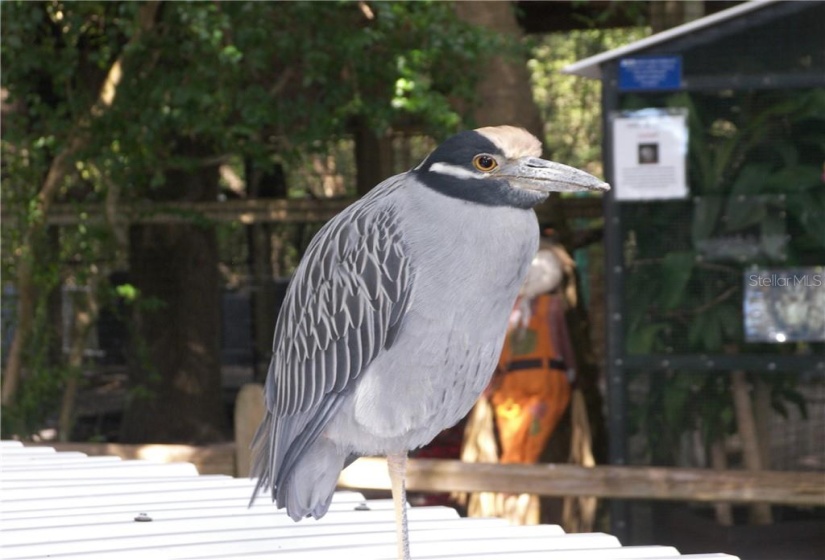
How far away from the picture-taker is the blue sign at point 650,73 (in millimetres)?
5098

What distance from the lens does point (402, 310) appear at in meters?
2.17

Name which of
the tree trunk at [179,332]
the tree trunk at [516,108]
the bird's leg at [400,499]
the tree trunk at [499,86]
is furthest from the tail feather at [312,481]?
the tree trunk at [179,332]

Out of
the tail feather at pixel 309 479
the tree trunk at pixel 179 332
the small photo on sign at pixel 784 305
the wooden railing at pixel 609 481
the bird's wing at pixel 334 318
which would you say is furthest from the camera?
the tree trunk at pixel 179 332

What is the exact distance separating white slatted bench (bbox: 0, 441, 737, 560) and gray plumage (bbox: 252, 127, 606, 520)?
0.30 m

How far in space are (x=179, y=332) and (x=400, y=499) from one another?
5.95 m

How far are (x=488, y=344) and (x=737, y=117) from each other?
325 centimetres

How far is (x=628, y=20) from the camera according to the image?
8023 mm

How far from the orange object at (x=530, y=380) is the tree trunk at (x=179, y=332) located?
271 centimetres

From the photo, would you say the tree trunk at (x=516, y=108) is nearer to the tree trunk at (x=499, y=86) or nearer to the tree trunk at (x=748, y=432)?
the tree trunk at (x=499, y=86)

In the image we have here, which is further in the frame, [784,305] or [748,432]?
[748,432]

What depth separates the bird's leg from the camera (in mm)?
2215

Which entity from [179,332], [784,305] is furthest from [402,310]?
[179,332]

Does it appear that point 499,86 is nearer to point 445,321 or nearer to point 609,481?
point 609,481

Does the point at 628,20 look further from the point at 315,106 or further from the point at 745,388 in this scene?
the point at 745,388
